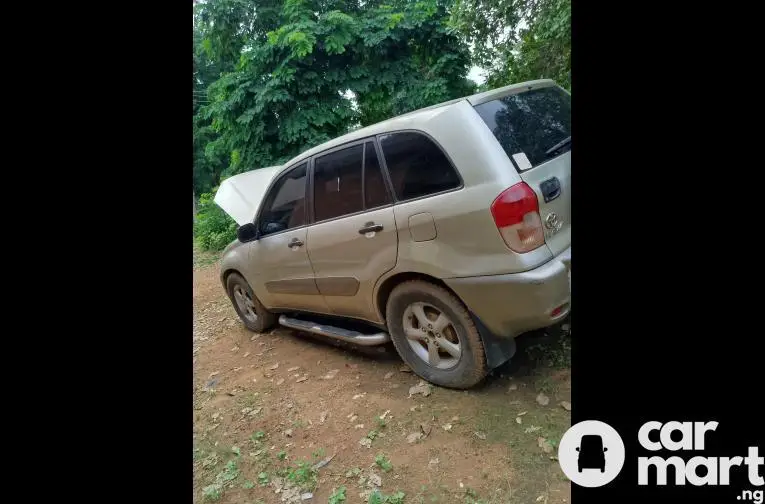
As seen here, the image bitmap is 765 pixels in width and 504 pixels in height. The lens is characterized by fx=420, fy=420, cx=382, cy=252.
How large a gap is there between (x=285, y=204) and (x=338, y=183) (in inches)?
28.8

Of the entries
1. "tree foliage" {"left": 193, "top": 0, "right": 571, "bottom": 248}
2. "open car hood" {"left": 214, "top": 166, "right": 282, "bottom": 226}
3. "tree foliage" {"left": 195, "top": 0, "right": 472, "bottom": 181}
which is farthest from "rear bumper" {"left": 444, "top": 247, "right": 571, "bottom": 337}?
"tree foliage" {"left": 195, "top": 0, "right": 472, "bottom": 181}

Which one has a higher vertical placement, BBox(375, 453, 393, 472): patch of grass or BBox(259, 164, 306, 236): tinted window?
BBox(259, 164, 306, 236): tinted window

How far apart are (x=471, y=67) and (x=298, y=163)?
481cm

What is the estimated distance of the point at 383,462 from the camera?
7.87 ft

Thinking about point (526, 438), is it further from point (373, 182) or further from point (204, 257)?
point (204, 257)

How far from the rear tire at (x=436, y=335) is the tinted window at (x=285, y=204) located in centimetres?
115

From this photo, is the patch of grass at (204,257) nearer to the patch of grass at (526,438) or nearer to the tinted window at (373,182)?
the tinted window at (373,182)

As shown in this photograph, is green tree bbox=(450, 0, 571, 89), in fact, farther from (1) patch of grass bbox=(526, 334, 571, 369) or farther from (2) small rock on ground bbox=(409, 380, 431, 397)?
(2) small rock on ground bbox=(409, 380, 431, 397)

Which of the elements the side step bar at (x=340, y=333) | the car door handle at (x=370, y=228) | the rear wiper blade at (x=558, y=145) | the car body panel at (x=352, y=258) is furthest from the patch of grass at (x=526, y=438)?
the rear wiper blade at (x=558, y=145)

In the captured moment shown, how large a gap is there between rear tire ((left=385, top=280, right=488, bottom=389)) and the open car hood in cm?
272

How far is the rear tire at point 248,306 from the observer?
4379 millimetres

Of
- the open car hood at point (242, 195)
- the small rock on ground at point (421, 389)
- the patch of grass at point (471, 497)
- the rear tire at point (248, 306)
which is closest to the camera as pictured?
the patch of grass at point (471, 497)

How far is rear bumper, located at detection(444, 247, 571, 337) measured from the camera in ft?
7.36
